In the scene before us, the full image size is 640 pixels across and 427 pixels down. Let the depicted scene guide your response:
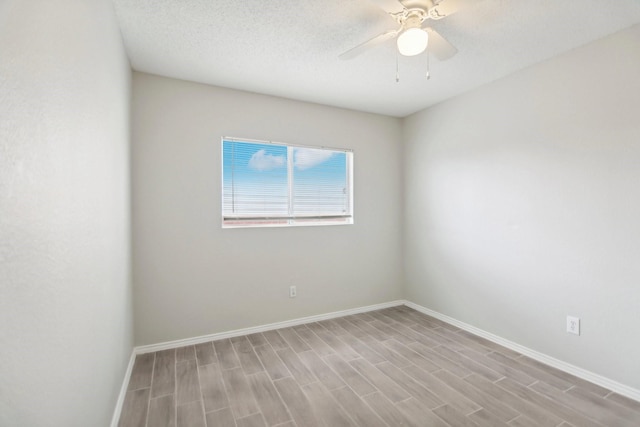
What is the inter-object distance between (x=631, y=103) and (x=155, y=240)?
3817 millimetres

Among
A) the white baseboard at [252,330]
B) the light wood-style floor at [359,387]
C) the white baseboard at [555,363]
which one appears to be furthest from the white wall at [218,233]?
the white baseboard at [555,363]

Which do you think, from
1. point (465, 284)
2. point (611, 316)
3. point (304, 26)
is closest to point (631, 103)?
point (611, 316)

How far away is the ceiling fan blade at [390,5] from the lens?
174cm

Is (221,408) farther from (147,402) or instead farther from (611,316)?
(611,316)

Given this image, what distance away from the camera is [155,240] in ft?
8.91

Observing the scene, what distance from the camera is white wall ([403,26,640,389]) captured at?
6.84 feet

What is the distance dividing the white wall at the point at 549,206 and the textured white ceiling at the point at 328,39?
0.24m

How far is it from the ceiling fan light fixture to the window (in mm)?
1824

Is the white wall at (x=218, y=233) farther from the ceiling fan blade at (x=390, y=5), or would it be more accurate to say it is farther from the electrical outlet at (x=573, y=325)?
the electrical outlet at (x=573, y=325)

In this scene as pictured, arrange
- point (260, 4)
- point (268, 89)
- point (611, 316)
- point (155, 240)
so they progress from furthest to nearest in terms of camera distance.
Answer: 1. point (268, 89)
2. point (155, 240)
3. point (611, 316)
4. point (260, 4)

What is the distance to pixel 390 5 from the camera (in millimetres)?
1780

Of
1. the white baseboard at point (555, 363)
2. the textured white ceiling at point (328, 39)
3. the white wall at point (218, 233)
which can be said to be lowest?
the white baseboard at point (555, 363)

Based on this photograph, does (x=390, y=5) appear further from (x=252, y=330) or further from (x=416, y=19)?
(x=252, y=330)

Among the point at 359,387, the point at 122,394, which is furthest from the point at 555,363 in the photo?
the point at 122,394
